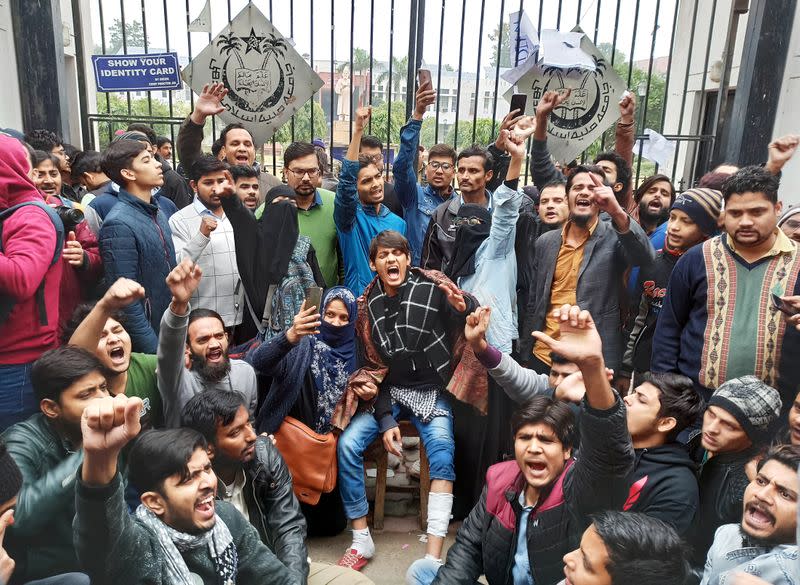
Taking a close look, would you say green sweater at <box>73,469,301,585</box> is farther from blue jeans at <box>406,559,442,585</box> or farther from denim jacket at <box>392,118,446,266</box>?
denim jacket at <box>392,118,446,266</box>

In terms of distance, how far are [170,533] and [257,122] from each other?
9.09 ft

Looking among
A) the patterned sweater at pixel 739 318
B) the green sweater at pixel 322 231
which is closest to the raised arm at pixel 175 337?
the green sweater at pixel 322 231

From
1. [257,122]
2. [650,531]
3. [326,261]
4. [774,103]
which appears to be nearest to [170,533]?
[650,531]

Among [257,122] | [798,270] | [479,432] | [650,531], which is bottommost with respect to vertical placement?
[479,432]

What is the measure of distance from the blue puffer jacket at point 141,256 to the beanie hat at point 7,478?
101cm

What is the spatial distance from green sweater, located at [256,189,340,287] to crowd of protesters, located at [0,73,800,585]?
1 cm

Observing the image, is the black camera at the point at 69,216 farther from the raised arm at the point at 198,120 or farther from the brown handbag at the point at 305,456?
the brown handbag at the point at 305,456

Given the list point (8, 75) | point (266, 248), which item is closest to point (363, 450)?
point (266, 248)

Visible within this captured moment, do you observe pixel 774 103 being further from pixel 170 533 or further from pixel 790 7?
pixel 170 533

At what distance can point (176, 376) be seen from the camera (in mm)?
2264

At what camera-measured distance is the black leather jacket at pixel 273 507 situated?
223cm

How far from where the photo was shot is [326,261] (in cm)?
346

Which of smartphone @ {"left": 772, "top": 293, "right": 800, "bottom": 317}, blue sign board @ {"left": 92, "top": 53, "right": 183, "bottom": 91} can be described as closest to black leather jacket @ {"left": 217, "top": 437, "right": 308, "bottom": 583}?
smartphone @ {"left": 772, "top": 293, "right": 800, "bottom": 317}

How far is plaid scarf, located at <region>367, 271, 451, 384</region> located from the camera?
286 cm
